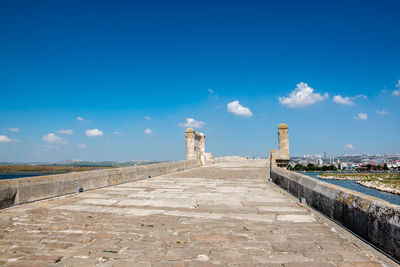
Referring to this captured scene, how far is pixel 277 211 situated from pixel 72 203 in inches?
154

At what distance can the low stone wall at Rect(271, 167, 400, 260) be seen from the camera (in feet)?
7.99

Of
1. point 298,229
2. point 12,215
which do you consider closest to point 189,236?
point 298,229

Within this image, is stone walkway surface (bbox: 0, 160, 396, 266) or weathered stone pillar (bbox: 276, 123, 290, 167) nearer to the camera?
stone walkway surface (bbox: 0, 160, 396, 266)

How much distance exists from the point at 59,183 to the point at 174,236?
391 centimetres

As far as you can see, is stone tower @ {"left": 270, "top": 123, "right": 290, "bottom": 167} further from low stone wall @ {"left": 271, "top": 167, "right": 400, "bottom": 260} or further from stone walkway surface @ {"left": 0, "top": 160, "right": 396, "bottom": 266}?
stone walkway surface @ {"left": 0, "top": 160, "right": 396, "bottom": 266}

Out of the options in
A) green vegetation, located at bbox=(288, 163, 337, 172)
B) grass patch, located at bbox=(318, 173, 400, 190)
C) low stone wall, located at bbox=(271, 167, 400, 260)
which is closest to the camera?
low stone wall, located at bbox=(271, 167, 400, 260)

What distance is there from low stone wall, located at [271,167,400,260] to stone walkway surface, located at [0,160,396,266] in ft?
0.46

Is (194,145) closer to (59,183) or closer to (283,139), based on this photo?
(283,139)

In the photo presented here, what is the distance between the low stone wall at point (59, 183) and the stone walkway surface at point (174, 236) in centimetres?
26

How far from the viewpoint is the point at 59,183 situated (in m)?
5.73

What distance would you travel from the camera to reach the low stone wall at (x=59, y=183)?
4.57 m

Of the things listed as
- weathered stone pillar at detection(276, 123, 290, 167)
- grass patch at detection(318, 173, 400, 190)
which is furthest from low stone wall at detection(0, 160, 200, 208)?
grass patch at detection(318, 173, 400, 190)

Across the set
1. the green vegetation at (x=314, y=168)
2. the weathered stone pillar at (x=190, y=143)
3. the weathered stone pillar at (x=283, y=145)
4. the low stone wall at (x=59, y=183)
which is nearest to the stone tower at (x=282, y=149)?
the weathered stone pillar at (x=283, y=145)

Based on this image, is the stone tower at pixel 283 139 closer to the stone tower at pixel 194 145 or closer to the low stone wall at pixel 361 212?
the stone tower at pixel 194 145
